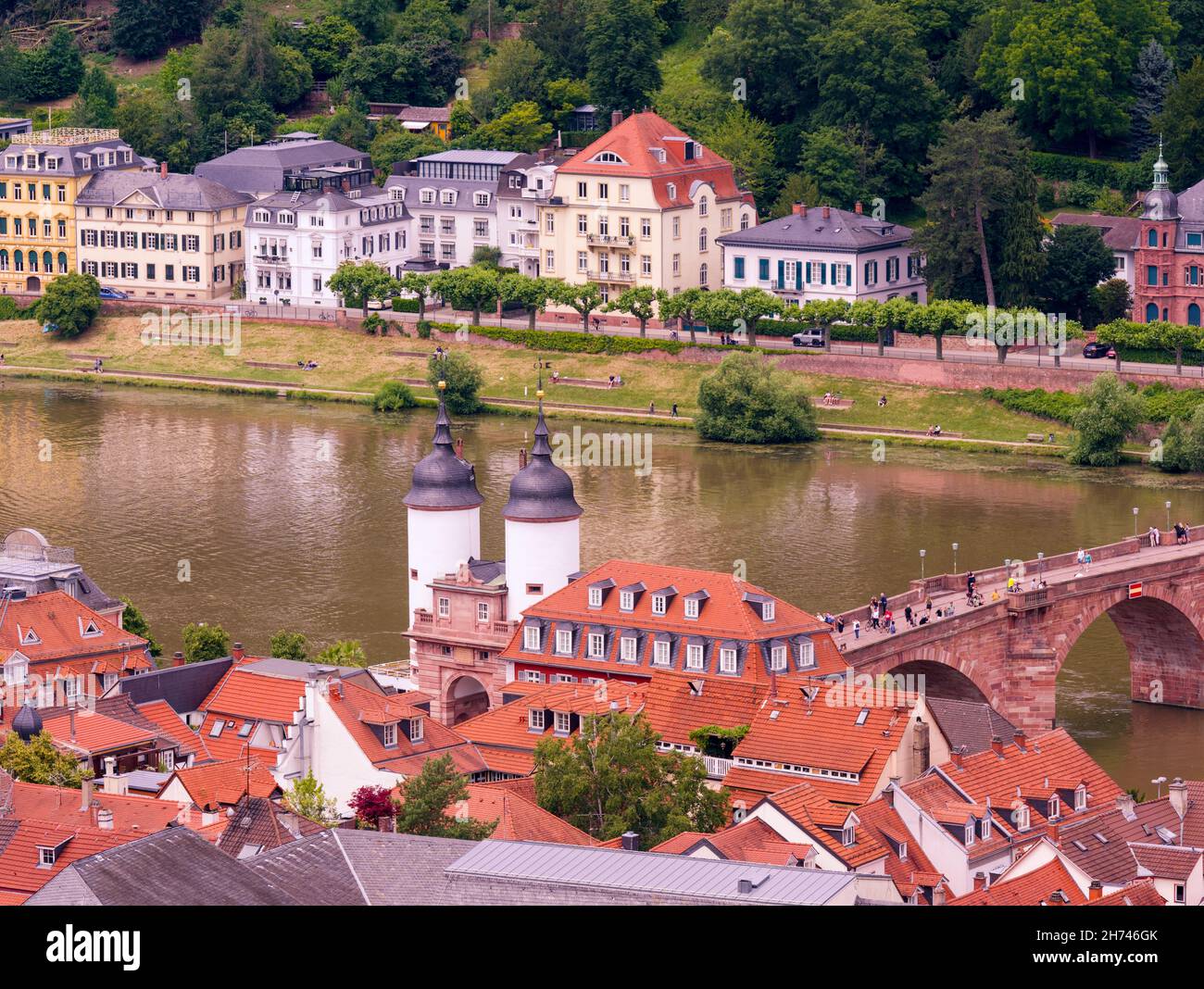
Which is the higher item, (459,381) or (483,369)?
(483,369)

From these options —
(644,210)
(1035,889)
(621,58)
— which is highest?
(621,58)

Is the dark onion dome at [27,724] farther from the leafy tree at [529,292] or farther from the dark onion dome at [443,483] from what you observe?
the leafy tree at [529,292]

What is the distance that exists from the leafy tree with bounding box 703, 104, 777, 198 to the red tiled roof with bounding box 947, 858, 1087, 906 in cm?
10117

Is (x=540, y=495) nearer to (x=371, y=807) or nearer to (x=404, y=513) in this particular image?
(x=371, y=807)

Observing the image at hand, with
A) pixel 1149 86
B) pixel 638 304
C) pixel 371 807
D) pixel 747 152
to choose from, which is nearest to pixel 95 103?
pixel 747 152

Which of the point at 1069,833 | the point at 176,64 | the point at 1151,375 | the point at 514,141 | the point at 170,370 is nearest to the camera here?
the point at 1069,833

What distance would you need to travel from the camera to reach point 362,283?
155m

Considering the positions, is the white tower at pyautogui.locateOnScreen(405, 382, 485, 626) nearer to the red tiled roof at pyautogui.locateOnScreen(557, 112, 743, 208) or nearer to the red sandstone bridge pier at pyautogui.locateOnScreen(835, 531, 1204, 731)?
the red sandstone bridge pier at pyautogui.locateOnScreen(835, 531, 1204, 731)

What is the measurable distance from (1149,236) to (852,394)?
1571cm

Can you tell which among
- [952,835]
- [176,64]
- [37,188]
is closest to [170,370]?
[37,188]

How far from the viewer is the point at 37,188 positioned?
168 metres

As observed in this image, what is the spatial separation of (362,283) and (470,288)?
6.47 m

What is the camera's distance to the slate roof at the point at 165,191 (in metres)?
163

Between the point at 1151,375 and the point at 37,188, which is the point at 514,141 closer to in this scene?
the point at 37,188
